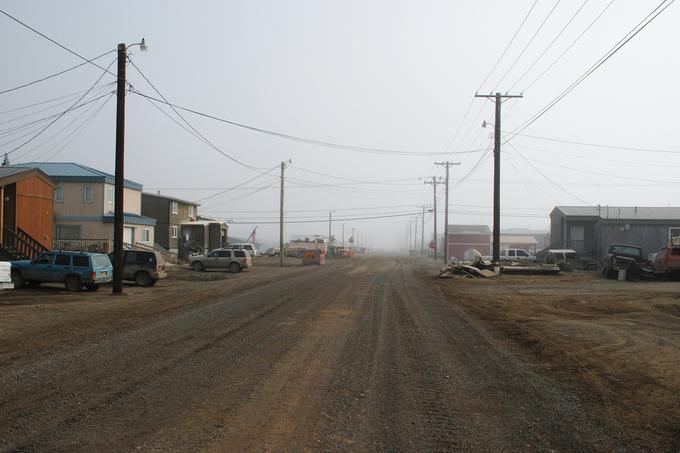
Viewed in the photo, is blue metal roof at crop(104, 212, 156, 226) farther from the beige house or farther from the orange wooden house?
the orange wooden house

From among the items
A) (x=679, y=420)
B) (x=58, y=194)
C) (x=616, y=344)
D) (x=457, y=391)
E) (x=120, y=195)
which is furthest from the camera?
(x=58, y=194)

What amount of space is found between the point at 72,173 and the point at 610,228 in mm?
39956

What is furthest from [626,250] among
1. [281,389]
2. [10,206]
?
[10,206]

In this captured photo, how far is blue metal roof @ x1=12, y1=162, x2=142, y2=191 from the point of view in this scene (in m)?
39.5

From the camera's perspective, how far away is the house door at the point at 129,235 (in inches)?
1649

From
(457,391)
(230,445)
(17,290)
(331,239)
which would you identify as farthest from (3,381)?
(331,239)

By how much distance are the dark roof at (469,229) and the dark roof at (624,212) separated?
50260 mm

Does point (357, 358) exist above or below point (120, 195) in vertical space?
below

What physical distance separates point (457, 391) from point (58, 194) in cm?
3833

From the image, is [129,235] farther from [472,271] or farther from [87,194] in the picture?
[472,271]

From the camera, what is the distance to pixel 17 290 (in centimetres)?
2291

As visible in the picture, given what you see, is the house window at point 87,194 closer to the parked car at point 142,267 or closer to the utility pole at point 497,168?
the parked car at point 142,267

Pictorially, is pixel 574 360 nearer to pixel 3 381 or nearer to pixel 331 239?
pixel 3 381

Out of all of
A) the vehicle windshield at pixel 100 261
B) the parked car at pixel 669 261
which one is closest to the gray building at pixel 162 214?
the vehicle windshield at pixel 100 261
